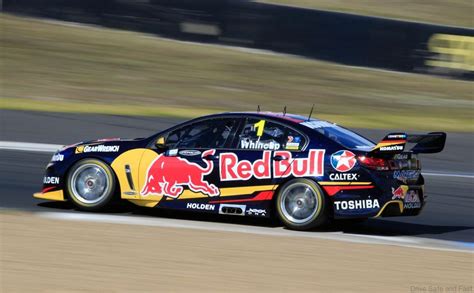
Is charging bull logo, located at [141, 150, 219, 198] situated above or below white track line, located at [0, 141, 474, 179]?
below

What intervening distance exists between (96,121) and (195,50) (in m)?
6.53

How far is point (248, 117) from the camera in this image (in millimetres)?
9484

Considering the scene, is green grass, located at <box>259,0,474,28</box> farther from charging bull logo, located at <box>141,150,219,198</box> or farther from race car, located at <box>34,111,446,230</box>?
charging bull logo, located at <box>141,150,219,198</box>

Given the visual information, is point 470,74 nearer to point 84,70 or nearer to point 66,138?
point 84,70

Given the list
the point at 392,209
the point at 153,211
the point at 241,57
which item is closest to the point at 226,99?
the point at 241,57

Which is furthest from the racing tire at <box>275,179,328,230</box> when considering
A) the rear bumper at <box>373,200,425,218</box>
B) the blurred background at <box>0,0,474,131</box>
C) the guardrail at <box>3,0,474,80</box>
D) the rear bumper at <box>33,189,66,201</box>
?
the guardrail at <box>3,0,474,80</box>

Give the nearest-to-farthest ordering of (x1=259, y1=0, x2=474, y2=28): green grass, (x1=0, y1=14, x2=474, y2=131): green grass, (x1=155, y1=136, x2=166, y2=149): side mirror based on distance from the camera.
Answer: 1. (x1=155, y1=136, x2=166, y2=149): side mirror
2. (x1=0, y1=14, x2=474, y2=131): green grass
3. (x1=259, y1=0, x2=474, y2=28): green grass

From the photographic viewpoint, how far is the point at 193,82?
21219mm

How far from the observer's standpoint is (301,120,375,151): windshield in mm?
9281

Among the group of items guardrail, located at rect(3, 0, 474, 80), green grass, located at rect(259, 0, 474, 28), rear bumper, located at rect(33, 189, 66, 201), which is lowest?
rear bumper, located at rect(33, 189, 66, 201)

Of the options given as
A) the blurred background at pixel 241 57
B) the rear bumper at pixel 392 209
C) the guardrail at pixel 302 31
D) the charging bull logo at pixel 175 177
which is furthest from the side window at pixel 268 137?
the guardrail at pixel 302 31

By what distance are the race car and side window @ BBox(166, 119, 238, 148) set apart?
11 millimetres

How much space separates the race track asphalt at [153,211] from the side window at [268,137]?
934 mm

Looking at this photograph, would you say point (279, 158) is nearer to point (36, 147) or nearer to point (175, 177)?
point (175, 177)
